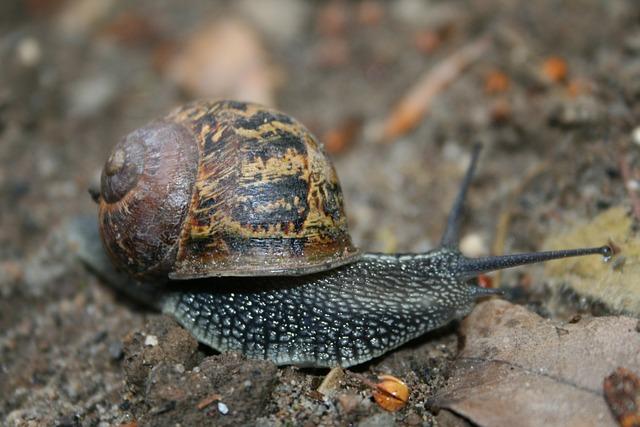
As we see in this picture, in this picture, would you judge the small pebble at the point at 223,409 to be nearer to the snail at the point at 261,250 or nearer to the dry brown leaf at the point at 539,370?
the snail at the point at 261,250

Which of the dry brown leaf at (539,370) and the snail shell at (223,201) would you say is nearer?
the dry brown leaf at (539,370)

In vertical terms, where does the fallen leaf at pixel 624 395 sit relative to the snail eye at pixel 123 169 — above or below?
below

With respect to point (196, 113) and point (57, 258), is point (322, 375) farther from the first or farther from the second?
point (57, 258)

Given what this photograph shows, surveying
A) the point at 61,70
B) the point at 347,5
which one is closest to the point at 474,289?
the point at 347,5

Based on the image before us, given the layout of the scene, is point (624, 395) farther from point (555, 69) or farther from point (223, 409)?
point (555, 69)

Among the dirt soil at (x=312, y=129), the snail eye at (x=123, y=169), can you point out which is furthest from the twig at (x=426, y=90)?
the snail eye at (x=123, y=169)

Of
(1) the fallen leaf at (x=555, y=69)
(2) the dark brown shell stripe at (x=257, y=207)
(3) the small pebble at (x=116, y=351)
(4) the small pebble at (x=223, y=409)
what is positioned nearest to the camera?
(4) the small pebble at (x=223, y=409)

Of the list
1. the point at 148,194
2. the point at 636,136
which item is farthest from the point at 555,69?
the point at 148,194

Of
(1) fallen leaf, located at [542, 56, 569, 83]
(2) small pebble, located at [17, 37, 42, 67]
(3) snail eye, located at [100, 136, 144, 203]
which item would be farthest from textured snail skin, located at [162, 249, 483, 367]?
(2) small pebble, located at [17, 37, 42, 67]
